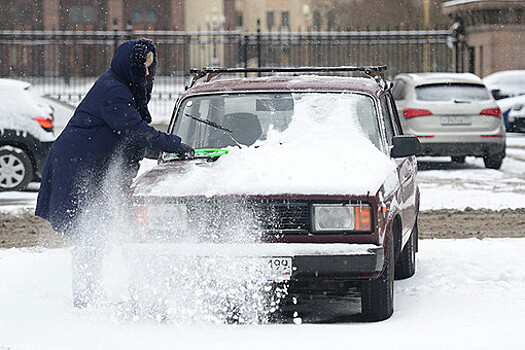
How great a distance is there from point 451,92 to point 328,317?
11599 mm

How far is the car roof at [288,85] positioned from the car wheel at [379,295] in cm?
149

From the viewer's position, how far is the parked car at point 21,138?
15023 mm

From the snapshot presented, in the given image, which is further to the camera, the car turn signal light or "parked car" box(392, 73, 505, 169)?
"parked car" box(392, 73, 505, 169)

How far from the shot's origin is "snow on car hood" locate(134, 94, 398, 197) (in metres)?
6.38

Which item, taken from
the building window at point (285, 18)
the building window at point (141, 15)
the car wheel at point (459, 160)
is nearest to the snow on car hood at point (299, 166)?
the car wheel at point (459, 160)

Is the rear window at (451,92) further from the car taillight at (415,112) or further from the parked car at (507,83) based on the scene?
the parked car at (507,83)

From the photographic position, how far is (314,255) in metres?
6.29

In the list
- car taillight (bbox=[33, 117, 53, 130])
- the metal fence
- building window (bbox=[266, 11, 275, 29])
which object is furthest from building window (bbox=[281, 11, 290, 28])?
car taillight (bbox=[33, 117, 53, 130])

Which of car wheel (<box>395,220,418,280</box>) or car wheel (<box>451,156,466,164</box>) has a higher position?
car wheel (<box>395,220,418,280</box>)

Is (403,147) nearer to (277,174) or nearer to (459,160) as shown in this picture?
(277,174)

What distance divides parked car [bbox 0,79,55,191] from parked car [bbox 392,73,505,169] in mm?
5939

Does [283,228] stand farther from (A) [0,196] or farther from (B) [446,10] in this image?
(B) [446,10]

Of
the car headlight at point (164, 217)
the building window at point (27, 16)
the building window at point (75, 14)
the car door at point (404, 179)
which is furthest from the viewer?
the building window at point (75, 14)

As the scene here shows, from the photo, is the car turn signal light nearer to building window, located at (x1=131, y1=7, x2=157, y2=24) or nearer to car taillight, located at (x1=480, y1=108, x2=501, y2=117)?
car taillight, located at (x1=480, y1=108, x2=501, y2=117)
